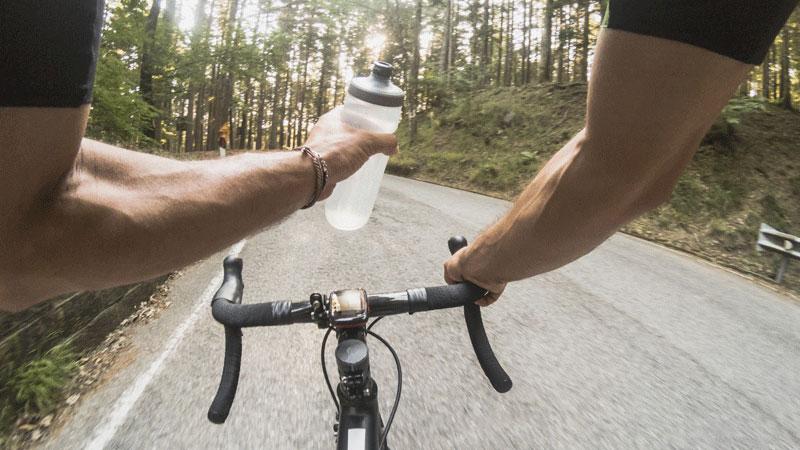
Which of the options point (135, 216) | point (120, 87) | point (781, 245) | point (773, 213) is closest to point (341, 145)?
point (135, 216)

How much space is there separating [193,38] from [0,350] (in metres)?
15.5

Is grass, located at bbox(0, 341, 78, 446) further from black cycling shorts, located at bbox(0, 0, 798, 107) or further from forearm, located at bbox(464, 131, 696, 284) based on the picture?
forearm, located at bbox(464, 131, 696, 284)

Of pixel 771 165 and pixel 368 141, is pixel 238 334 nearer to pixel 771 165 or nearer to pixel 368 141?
pixel 368 141

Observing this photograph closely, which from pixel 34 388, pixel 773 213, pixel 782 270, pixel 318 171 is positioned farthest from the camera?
pixel 773 213

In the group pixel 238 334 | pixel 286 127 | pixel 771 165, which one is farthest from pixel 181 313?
pixel 286 127

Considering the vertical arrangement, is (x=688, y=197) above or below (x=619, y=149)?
above

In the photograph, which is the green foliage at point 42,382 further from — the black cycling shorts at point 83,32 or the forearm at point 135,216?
the black cycling shorts at point 83,32

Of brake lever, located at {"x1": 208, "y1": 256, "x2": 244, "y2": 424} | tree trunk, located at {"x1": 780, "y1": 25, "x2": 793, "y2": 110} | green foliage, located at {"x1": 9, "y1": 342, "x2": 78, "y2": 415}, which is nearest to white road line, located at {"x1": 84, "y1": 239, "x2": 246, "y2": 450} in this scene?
green foliage, located at {"x1": 9, "y1": 342, "x2": 78, "y2": 415}

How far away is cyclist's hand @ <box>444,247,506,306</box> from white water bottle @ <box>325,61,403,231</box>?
437 millimetres

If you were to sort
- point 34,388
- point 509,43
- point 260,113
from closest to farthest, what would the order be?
point 34,388
point 509,43
point 260,113

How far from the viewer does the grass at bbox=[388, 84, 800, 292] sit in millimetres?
9422

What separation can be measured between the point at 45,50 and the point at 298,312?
30.7 inches

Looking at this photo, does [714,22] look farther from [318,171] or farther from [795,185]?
[795,185]

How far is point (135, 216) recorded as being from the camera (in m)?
0.69
